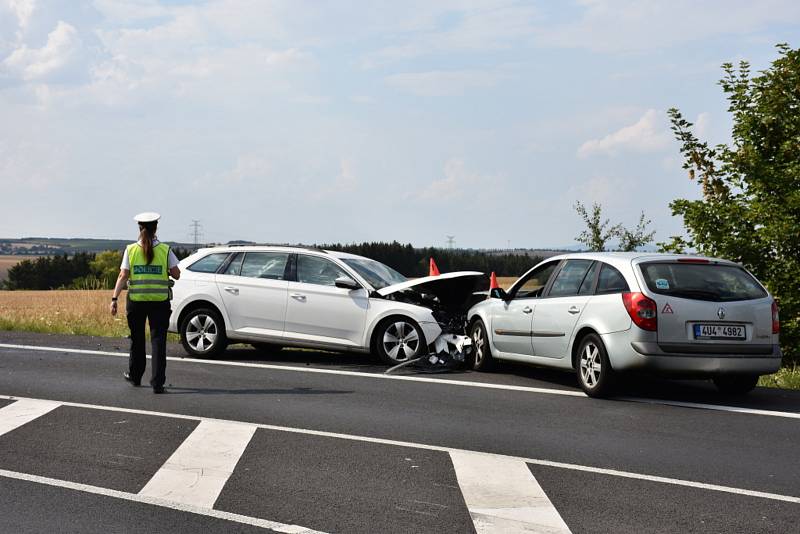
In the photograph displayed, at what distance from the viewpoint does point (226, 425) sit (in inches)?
348

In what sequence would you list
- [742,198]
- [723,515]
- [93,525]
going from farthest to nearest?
[742,198]
[723,515]
[93,525]

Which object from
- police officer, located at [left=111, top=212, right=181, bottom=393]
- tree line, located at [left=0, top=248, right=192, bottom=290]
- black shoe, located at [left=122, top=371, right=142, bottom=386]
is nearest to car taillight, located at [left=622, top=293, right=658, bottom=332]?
police officer, located at [left=111, top=212, right=181, bottom=393]

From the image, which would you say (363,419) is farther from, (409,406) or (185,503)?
(185,503)

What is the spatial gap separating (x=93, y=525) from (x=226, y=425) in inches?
130

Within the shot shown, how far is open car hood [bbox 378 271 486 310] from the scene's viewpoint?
13734 mm

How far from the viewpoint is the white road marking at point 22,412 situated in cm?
883

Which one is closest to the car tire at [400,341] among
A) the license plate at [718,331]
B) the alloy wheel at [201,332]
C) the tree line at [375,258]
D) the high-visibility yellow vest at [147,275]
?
the alloy wheel at [201,332]

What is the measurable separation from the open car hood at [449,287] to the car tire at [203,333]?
2438 millimetres

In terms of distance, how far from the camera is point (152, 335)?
1109 cm

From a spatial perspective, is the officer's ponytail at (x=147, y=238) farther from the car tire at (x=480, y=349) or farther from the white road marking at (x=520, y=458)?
the car tire at (x=480, y=349)

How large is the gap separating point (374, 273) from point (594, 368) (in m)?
4.74

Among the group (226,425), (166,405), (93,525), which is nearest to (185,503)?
(93,525)

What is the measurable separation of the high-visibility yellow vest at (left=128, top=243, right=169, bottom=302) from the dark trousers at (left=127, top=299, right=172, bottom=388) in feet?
0.29

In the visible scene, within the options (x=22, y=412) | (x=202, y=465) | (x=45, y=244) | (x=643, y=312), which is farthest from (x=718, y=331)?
(x=45, y=244)
